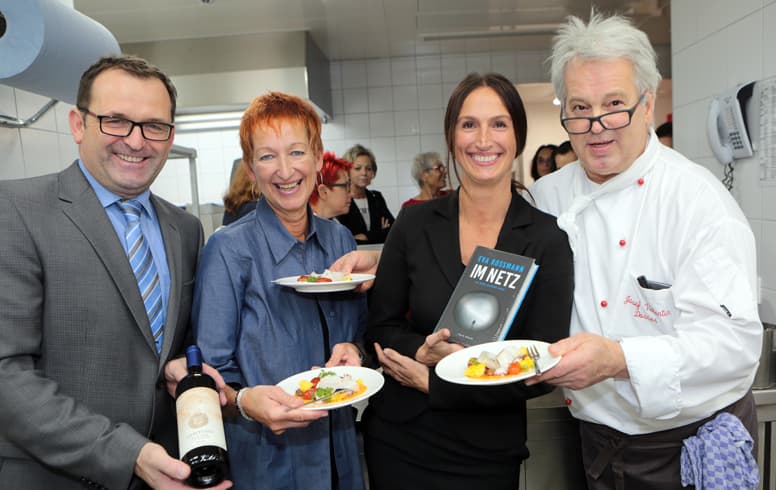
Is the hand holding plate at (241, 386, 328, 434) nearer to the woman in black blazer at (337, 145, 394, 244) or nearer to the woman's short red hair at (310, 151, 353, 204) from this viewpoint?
the woman's short red hair at (310, 151, 353, 204)

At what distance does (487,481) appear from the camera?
4.48 feet

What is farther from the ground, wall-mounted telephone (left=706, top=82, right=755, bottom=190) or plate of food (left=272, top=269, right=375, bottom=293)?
wall-mounted telephone (left=706, top=82, right=755, bottom=190)

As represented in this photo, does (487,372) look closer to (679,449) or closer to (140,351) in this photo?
(679,449)

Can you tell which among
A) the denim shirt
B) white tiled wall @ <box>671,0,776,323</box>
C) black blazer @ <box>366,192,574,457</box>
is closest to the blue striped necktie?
the denim shirt

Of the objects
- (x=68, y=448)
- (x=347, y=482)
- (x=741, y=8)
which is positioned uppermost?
(x=741, y=8)

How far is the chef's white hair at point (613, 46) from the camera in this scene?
1285 mm

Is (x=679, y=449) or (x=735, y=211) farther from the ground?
(x=735, y=211)

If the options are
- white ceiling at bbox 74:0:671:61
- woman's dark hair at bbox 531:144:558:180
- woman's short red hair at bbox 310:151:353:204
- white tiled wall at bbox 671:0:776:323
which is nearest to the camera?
white tiled wall at bbox 671:0:776:323

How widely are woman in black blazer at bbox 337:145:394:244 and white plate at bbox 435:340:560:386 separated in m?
3.12

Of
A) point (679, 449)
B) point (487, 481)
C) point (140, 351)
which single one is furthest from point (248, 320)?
point (679, 449)

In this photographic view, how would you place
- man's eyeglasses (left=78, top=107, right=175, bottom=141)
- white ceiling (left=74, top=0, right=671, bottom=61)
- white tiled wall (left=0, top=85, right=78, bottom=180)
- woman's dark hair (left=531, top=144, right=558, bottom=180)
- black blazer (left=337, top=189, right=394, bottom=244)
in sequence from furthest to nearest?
woman's dark hair (left=531, top=144, right=558, bottom=180) → black blazer (left=337, top=189, right=394, bottom=244) → white ceiling (left=74, top=0, right=671, bottom=61) → white tiled wall (left=0, top=85, right=78, bottom=180) → man's eyeglasses (left=78, top=107, right=175, bottom=141)

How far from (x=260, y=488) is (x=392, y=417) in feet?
1.22

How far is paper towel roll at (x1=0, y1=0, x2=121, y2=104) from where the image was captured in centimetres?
149

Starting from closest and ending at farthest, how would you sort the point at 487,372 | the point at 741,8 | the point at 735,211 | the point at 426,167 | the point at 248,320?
the point at 487,372 < the point at 735,211 < the point at 248,320 < the point at 741,8 < the point at 426,167
